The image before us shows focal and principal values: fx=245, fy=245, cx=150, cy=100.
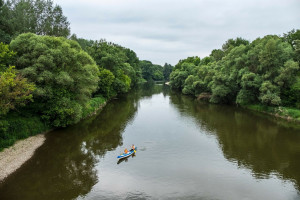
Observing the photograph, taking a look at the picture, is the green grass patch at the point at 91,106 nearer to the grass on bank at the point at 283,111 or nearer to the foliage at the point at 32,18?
the foliage at the point at 32,18

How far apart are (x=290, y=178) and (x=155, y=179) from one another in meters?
12.8

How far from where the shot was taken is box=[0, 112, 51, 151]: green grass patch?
27188 mm

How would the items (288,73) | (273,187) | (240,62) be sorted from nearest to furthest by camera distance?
1. (273,187)
2. (288,73)
3. (240,62)

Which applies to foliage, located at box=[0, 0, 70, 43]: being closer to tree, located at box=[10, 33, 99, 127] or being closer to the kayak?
tree, located at box=[10, 33, 99, 127]

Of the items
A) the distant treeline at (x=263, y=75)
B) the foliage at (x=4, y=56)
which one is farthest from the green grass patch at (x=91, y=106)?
the distant treeline at (x=263, y=75)

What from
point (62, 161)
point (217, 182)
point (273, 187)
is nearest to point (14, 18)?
point (62, 161)

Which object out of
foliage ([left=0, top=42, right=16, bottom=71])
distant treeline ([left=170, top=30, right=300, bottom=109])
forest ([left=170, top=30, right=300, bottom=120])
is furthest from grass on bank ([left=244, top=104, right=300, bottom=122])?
foliage ([left=0, top=42, right=16, bottom=71])

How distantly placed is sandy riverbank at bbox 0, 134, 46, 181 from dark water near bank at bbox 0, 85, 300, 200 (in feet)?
2.73

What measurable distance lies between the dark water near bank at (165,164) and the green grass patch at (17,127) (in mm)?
2591

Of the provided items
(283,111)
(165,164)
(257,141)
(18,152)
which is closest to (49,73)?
(18,152)

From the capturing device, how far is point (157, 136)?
119ft

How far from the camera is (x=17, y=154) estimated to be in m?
26.4

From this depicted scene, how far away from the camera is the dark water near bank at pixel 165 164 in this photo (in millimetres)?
20484

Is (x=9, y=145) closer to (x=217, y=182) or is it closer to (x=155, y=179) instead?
(x=155, y=179)
